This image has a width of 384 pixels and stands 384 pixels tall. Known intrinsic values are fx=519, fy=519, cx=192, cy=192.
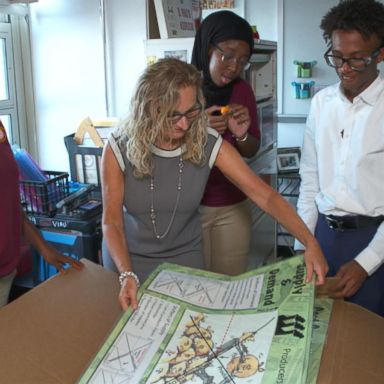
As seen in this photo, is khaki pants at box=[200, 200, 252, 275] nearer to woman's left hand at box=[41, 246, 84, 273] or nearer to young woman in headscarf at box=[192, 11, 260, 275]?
young woman in headscarf at box=[192, 11, 260, 275]

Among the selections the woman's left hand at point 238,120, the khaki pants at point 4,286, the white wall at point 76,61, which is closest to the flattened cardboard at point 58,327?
the khaki pants at point 4,286

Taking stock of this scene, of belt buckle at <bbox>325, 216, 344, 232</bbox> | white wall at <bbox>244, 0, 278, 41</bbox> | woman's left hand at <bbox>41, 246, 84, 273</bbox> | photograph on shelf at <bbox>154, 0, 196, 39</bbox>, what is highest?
white wall at <bbox>244, 0, 278, 41</bbox>

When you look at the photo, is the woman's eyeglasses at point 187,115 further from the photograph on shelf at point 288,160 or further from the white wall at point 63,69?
the photograph on shelf at point 288,160

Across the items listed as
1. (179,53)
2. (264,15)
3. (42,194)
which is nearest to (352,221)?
(179,53)

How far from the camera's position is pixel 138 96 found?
127 centimetres

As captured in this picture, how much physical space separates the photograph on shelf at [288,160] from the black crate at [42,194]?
1.44 meters

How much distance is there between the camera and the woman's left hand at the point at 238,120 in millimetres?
1688

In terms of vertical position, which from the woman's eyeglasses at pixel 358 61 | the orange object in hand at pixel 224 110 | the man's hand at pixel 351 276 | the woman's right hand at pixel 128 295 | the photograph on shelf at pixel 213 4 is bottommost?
the man's hand at pixel 351 276

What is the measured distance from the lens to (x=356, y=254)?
1436 millimetres

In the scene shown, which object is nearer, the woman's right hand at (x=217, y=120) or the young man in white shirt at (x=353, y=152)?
the young man in white shirt at (x=353, y=152)

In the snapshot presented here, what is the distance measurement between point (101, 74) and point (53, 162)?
23.4 inches

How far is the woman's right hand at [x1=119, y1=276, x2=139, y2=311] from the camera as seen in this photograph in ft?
3.30

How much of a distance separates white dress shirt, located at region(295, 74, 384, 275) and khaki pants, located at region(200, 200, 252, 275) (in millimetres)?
382

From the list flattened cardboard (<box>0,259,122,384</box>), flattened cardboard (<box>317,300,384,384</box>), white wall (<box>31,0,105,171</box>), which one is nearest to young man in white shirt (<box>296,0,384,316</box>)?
flattened cardboard (<box>317,300,384,384</box>)
